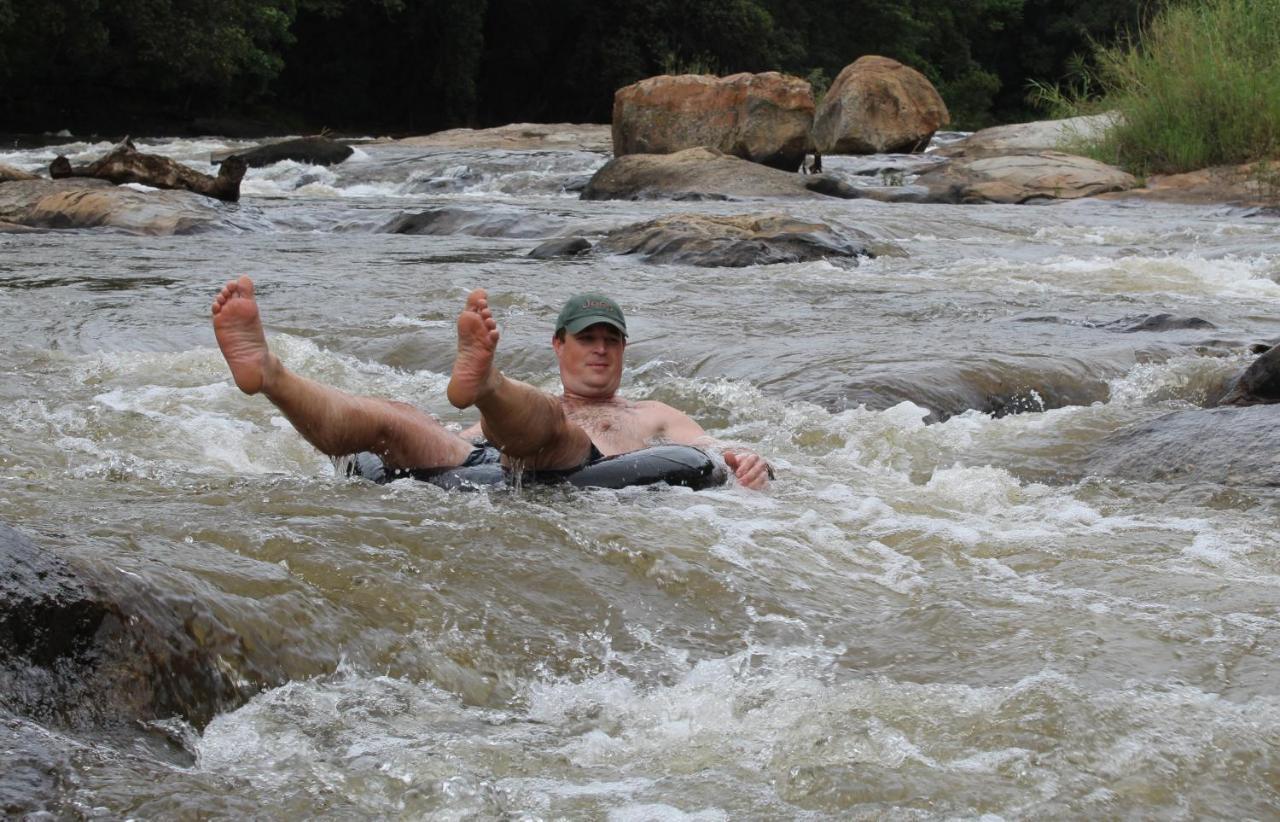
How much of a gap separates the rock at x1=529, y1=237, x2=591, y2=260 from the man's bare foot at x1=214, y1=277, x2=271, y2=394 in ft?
26.4

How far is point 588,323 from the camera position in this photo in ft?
16.3

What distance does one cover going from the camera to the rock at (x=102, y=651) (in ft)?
8.63

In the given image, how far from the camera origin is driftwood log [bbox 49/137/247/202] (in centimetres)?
1590

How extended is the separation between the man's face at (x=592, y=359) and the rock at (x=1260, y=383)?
2669 millimetres

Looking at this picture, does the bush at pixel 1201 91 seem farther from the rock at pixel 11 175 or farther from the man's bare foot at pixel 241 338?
the man's bare foot at pixel 241 338

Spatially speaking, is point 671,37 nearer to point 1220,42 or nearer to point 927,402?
point 1220,42

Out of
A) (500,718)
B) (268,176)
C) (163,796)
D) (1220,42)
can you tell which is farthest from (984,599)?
(268,176)

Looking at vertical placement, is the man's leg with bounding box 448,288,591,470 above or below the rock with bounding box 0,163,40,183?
above

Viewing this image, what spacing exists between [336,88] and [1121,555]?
38.8m

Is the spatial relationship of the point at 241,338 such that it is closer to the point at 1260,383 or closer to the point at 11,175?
the point at 1260,383

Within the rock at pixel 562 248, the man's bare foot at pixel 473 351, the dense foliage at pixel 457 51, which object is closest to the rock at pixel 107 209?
the rock at pixel 562 248

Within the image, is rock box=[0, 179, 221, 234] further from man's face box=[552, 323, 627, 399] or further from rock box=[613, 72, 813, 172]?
man's face box=[552, 323, 627, 399]

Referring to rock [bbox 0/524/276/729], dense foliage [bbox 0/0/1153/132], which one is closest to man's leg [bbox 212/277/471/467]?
rock [bbox 0/524/276/729]

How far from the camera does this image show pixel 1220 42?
706 inches
